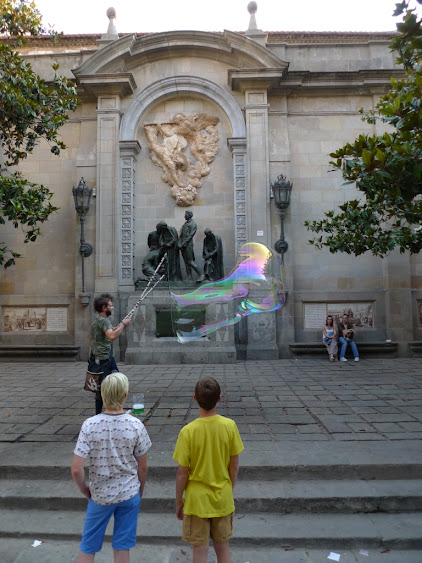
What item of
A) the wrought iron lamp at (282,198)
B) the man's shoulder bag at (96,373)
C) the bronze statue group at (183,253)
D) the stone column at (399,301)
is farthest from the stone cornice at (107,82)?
the man's shoulder bag at (96,373)

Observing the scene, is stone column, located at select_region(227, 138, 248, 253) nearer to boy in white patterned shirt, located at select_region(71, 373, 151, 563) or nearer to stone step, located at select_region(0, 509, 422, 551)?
stone step, located at select_region(0, 509, 422, 551)

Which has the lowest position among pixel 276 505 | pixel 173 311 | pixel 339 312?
pixel 276 505

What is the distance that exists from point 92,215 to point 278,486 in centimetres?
1200

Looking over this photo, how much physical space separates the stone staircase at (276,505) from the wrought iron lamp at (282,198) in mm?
9775

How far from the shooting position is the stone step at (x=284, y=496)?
4215 millimetres

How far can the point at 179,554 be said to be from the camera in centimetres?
362

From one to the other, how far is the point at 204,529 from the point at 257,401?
4.85 m

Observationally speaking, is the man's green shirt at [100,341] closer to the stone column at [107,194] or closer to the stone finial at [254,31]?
the stone column at [107,194]

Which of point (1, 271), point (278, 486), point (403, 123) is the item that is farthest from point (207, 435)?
point (1, 271)

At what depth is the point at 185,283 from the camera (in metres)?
13.1

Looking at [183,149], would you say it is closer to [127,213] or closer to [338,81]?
[127,213]

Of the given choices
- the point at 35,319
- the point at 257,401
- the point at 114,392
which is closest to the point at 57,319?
the point at 35,319

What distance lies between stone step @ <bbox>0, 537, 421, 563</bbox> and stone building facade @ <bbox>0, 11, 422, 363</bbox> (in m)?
9.96

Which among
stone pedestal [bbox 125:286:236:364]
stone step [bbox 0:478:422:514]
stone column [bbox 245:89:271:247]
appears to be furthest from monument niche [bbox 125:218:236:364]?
stone step [bbox 0:478:422:514]
